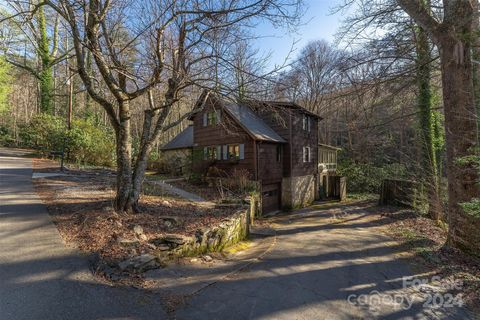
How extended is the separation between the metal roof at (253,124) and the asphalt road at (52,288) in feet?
34.9

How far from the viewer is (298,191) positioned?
17.1m

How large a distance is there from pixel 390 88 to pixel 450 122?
2873 millimetres

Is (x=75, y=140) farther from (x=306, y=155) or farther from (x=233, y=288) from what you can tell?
(x=233, y=288)

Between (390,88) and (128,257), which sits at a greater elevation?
(390,88)

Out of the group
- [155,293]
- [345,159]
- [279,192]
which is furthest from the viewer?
[345,159]

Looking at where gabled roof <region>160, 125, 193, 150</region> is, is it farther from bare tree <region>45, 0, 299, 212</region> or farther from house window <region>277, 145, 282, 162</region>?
bare tree <region>45, 0, 299, 212</region>

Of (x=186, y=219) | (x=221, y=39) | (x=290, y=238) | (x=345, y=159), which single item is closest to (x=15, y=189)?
(x=186, y=219)

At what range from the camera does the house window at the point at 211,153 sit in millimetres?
16328

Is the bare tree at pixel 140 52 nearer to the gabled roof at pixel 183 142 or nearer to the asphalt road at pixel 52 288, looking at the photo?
the asphalt road at pixel 52 288

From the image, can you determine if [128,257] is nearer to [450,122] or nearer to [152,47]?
[152,47]

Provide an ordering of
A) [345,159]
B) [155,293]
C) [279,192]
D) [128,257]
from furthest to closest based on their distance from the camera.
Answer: [345,159] → [279,192] → [128,257] → [155,293]

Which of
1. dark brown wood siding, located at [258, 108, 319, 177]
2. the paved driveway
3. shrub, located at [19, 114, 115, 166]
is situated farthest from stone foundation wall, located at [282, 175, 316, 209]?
shrub, located at [19, 114, 115, 166]

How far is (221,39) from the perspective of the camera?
22.4ft

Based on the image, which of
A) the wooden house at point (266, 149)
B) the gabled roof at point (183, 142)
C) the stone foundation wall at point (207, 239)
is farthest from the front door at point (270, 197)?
the gabled roof at point (183, 142)
